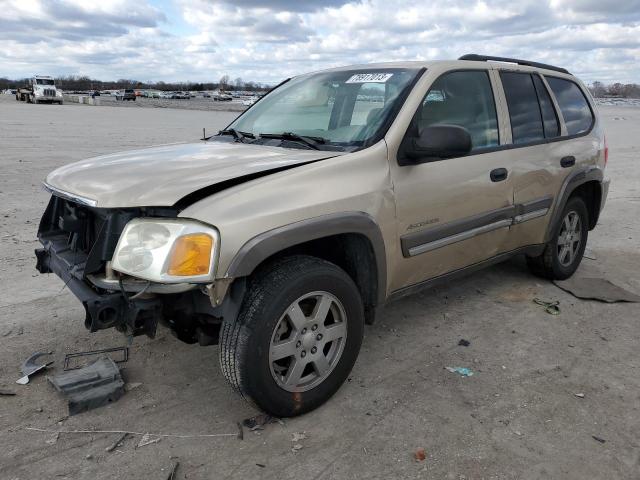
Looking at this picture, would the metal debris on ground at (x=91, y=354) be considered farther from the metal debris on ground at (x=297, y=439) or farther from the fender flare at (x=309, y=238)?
the fender flare at (x=309, y=238)

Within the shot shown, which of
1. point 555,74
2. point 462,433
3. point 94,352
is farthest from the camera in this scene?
point 555,74

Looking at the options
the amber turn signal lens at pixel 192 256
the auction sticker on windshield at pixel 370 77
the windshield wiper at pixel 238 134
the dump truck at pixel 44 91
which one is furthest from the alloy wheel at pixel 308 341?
the dump truck at pixel 44 91

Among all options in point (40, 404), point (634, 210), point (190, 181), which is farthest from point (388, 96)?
point (634, 210)

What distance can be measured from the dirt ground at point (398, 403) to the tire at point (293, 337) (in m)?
0.18

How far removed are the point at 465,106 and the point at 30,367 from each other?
3.26 m

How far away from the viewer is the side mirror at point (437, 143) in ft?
10.3

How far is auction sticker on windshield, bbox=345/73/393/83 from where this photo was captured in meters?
3.65

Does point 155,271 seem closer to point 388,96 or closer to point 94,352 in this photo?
point 94,352

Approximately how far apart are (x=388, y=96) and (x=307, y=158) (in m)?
0.81

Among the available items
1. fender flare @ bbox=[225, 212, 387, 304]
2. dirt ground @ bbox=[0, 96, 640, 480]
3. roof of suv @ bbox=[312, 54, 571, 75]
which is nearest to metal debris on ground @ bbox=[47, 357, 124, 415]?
dirt ground @ bbox=[0, 96, 640, 480]

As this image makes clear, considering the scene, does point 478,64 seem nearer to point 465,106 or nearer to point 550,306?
point 465,106

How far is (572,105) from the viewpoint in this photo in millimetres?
4949

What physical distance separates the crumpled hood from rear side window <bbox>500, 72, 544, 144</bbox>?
1785 mm

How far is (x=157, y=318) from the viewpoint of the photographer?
261 cm
